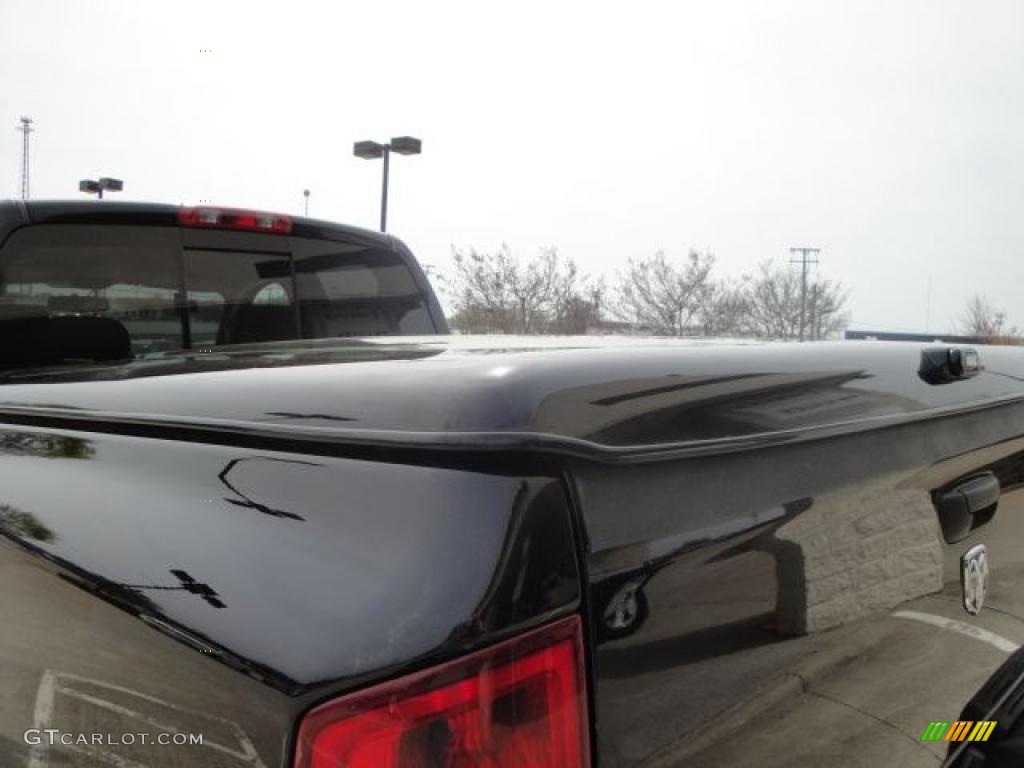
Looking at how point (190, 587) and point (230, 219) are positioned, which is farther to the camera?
point (230, 219)

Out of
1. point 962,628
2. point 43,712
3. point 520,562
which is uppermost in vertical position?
point 520,562

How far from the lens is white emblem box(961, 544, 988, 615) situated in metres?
1.54

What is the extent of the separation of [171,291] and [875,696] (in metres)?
2.68

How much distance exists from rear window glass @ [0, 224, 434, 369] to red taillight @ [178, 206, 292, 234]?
44mm

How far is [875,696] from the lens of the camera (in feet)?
4.33

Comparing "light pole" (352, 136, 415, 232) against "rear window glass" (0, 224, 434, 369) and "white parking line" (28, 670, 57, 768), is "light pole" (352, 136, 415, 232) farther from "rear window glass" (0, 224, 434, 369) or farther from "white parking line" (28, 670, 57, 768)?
"white parking line" (28, 670, 57, 768)

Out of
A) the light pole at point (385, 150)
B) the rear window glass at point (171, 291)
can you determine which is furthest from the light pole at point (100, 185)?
the rear window glass at point (171, 291)

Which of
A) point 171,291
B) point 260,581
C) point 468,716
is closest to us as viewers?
point 468,716

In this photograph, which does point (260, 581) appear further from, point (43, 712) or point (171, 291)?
point (171, 291)

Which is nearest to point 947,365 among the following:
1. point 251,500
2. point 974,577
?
point 974,577

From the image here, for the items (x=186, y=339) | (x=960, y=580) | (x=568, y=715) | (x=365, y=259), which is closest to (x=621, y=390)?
(x=568, y=715)

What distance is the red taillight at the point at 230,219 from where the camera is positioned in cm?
322

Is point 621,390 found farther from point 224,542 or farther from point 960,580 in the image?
point 960,580

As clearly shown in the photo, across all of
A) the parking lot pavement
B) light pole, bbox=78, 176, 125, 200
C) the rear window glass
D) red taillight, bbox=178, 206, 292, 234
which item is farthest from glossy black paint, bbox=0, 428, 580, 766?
→ light pole, bbox=78, 176, 125, 200
